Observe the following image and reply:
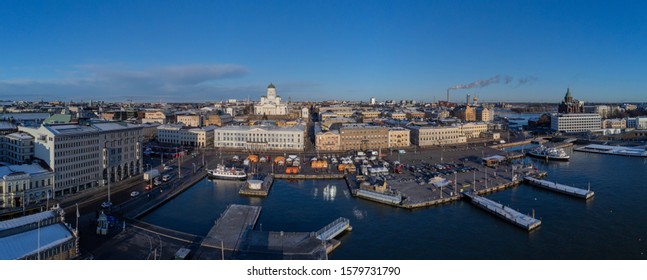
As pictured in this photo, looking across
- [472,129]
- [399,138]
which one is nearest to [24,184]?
[399,138]

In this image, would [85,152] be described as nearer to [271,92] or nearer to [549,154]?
[549,154]

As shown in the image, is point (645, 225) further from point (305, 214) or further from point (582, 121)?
point (582, 121)

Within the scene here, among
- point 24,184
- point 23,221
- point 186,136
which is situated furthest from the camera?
point 186,136

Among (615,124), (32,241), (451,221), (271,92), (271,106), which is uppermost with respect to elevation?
(271,92)

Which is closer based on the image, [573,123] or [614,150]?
[614,150]

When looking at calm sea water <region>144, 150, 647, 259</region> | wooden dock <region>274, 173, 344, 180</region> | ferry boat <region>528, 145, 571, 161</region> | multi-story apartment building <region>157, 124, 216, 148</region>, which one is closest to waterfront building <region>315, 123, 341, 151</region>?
multi-story apartment building <region>157, 124, 216, 148</region>

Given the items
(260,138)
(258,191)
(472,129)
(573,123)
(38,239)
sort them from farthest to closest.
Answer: (573,123) → (472,129) → (260,138) → (258,191) → (38,239)

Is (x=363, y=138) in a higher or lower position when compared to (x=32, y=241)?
higher

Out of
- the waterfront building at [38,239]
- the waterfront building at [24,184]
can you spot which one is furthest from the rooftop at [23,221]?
the waterfront building at [24,184]

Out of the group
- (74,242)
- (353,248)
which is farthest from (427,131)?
(74,242)
